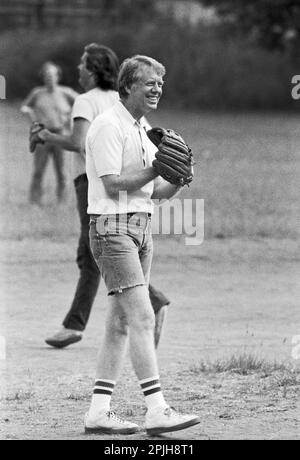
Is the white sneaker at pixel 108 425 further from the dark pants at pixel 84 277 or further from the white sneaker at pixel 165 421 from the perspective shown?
the dark pants at pixel 84 277

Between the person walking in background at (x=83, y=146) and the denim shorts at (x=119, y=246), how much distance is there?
212cm

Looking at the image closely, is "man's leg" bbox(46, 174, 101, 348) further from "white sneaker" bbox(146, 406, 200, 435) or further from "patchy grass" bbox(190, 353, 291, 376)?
"white sneaker" bbox(146, 406, 200, 435)

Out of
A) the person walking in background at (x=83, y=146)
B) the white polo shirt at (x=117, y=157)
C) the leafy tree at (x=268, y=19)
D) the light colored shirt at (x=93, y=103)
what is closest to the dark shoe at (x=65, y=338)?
the person walking in background at (x=83, y=146)

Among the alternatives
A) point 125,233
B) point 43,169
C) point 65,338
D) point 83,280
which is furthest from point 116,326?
point 43,169

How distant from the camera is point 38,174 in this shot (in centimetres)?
1742

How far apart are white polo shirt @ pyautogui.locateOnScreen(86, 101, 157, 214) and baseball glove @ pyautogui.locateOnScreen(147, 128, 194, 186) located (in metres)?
0.10

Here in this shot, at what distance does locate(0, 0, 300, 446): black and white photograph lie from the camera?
19.4ft

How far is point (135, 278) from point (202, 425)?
2.87 ft

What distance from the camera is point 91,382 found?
24.0ft

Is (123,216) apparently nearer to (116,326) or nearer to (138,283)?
(138,283)

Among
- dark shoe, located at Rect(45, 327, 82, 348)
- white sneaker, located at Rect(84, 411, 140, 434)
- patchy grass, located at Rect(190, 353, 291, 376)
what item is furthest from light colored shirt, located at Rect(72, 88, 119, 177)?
white sneaker, located at Rect(84, 411, 140, 434)
